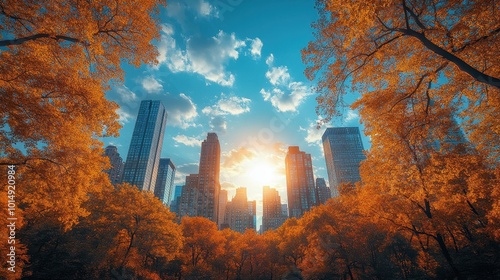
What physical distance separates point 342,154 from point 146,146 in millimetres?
153687

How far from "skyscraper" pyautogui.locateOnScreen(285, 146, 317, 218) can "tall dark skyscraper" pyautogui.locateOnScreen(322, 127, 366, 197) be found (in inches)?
741

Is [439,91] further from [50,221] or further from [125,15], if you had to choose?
[50,221]

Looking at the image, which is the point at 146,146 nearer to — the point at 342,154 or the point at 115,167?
the point at 115,167

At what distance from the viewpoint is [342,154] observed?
158 metres

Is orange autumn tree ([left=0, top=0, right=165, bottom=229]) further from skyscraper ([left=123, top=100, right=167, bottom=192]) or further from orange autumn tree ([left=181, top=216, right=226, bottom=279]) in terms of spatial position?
skyscraper ([left=123, top=100, right=167, bottom=192])

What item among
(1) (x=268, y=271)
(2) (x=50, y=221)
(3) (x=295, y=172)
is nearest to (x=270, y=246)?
(1) (x=268, y=271)

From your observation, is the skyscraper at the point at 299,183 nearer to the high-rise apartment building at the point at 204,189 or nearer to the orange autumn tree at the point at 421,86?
the high-rise apartment building at the point at 204,189

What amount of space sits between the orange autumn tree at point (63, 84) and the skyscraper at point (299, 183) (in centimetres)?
16645

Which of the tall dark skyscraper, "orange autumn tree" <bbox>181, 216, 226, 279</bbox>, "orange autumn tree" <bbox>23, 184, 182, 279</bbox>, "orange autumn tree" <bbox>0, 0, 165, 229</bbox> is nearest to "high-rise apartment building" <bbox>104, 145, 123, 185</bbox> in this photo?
"orange autumn tree" <bbox>181, 216, 226, 279</bbox>

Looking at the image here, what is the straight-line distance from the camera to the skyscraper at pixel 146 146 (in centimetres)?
15100

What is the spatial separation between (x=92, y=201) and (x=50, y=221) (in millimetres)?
5417

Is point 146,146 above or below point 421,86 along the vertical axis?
above

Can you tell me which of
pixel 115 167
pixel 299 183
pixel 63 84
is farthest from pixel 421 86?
pixel 115 167

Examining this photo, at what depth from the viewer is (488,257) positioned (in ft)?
42.9
